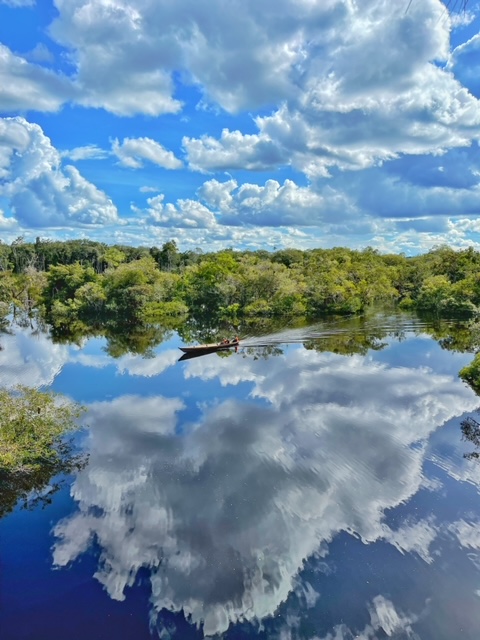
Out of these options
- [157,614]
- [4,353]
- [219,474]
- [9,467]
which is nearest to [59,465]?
[9,467]

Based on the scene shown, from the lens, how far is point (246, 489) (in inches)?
656

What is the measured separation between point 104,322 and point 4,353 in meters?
20.4

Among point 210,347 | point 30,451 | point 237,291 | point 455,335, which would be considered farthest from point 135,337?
point 455,335

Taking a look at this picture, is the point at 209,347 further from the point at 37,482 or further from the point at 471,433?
the point at 471,433

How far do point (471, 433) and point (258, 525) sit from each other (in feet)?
42.9

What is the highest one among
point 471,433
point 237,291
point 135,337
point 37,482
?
point 471,433

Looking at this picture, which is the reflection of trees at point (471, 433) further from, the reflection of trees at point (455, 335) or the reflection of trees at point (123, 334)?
the reflection of trees at point (123, 334)

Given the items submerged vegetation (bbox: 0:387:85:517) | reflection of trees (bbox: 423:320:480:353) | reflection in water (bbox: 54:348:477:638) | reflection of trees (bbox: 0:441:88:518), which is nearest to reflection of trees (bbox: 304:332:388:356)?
reflection of trees (bbox: 423:320:480:353)

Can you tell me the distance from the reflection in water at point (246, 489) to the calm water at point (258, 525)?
0.06 meters

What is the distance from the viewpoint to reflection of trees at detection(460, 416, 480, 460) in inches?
755

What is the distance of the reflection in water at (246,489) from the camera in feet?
40.3

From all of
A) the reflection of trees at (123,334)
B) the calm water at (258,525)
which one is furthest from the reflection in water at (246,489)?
the reflection of trees at (123,334)

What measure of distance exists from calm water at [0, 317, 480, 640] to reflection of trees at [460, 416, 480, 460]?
1.38 feet

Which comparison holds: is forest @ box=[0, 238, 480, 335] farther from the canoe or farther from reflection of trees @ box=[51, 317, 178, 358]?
the canoe
